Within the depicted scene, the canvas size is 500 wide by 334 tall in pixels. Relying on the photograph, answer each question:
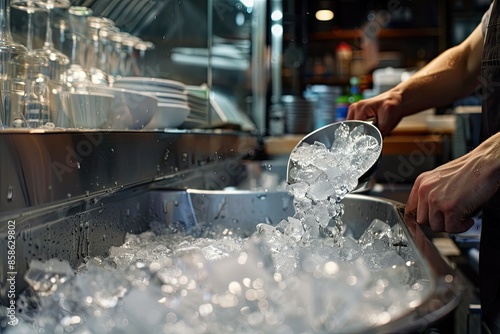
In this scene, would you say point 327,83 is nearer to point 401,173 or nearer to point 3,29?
point 401,173

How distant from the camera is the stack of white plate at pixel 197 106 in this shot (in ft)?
5.44

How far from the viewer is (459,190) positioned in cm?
91

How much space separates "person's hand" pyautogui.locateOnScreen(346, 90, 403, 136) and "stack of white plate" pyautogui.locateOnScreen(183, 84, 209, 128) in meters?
0.48

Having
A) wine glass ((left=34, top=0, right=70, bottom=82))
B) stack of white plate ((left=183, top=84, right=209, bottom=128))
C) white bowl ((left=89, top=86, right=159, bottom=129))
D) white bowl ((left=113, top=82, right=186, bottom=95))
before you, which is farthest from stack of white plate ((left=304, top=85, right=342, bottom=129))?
wine glass ((left=34, top=0, right=70, bottom=82))

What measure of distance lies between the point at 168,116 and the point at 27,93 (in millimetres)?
470

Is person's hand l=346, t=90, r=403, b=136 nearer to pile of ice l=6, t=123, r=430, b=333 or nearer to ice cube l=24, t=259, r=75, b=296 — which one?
pile of ice l=6, t=123, r=430, b=333

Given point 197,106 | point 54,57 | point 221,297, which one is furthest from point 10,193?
point 197,106

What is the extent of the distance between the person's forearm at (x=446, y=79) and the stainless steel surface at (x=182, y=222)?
0.47 metres

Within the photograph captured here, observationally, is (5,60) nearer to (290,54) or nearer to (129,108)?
(129,108)

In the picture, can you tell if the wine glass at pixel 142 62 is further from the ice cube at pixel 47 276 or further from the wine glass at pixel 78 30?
the ice cube at pixel 47 276

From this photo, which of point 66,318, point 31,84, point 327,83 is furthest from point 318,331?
point 327,83

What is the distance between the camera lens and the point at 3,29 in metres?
0.96

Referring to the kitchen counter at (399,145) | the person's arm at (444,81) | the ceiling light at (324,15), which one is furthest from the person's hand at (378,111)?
the ceiling light at (324,15)

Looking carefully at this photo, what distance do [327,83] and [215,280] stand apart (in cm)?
608
